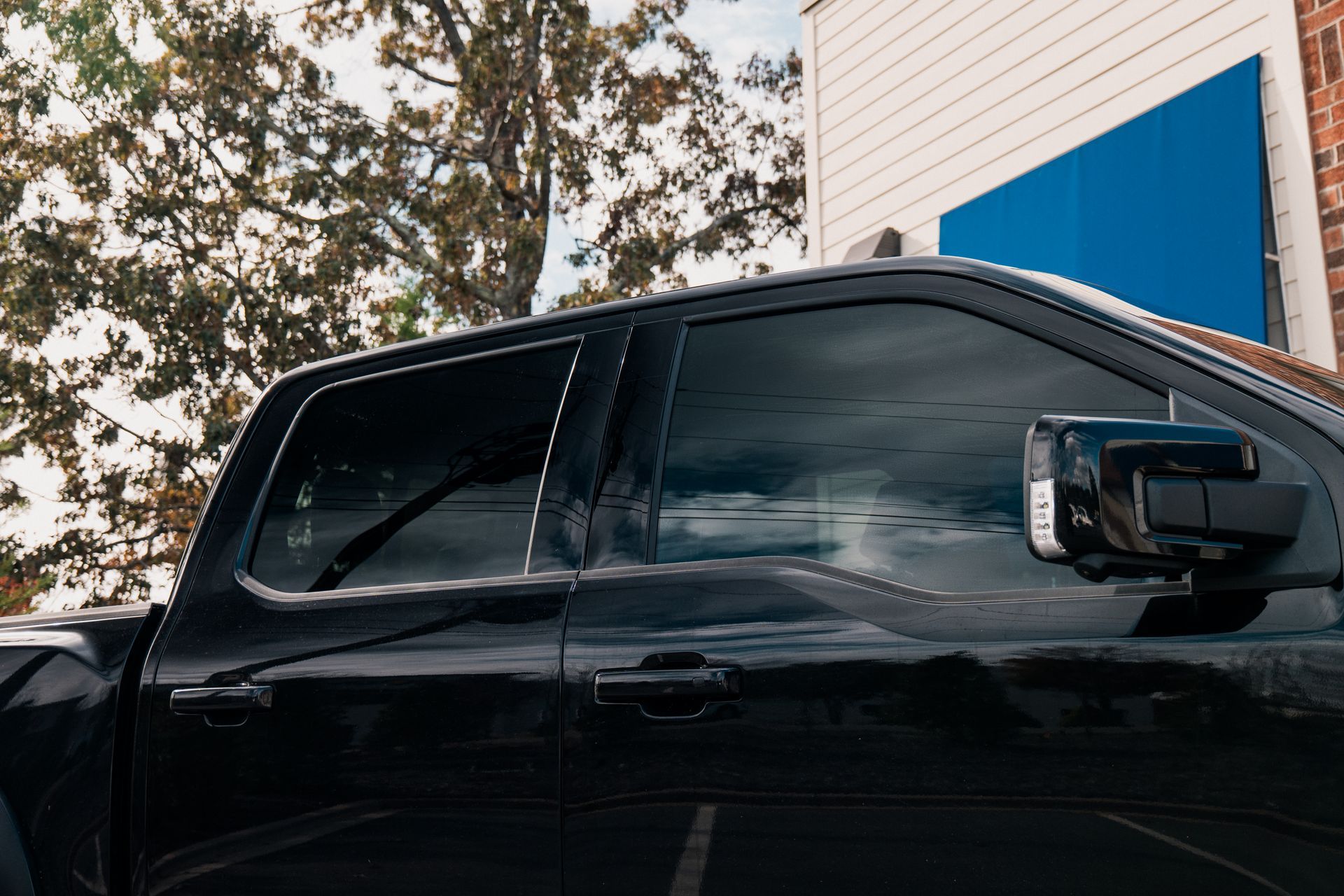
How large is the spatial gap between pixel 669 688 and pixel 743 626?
15cm

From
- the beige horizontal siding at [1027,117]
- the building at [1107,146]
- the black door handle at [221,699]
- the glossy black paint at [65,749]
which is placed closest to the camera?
the black door handle at [221,699]

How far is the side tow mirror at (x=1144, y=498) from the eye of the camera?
1.44 meters

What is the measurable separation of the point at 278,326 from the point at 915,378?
1789 centimetres

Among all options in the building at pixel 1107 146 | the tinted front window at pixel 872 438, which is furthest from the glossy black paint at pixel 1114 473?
the building at pixel 1107 146

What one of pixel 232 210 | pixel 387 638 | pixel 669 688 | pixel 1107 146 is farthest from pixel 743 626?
pixel 232 210

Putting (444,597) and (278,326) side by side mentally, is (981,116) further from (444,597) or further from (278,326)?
(278,326)

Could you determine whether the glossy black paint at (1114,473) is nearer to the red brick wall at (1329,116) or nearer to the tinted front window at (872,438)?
the tinted front window at (872,438)

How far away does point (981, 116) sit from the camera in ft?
24.5

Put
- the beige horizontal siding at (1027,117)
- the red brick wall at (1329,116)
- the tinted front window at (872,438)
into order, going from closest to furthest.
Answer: the tinted front window at (872,438) < the red brick wall at (1329,116) < the beige horizontal siding at (1027,117)

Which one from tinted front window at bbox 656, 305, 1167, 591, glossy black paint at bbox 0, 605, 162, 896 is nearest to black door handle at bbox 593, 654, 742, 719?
tinted front window at bbox 656, 305, 1167, 591

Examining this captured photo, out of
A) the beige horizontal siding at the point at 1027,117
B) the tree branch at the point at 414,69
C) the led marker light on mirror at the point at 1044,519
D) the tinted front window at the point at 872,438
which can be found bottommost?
the led marker light on mirror at the point at 1044,519

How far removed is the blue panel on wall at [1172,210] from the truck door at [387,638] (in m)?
3.60

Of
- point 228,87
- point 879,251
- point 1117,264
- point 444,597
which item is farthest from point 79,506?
point 444,597

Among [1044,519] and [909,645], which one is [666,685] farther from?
[1044,519]
